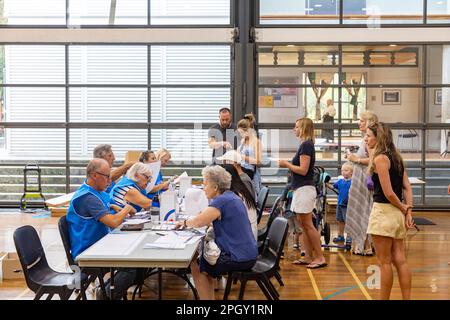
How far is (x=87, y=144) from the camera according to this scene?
12.8 metres

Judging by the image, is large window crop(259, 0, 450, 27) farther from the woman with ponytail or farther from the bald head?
the bald head

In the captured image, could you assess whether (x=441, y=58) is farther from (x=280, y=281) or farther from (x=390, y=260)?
(x=390, y=260)

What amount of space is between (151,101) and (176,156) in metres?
1.08

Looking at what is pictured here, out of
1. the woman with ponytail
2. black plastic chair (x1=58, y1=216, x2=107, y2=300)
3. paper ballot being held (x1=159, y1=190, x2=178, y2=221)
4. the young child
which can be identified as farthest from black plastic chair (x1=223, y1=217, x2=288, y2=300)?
the young child

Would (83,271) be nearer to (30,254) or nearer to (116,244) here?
(116,244)

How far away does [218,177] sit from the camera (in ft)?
17.4

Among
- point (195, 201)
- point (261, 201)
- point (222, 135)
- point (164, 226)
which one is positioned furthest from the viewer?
point (222, 135)

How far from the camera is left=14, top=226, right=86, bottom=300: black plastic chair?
5.00 metres

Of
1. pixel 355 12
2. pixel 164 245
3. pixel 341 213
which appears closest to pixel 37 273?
pixel 164 245

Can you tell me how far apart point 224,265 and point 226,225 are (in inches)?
12.3

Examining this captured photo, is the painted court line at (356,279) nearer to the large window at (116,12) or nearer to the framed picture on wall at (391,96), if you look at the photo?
the framed picture on wall at (391,96)

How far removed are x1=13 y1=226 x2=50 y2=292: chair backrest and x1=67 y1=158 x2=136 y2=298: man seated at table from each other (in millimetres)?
264
